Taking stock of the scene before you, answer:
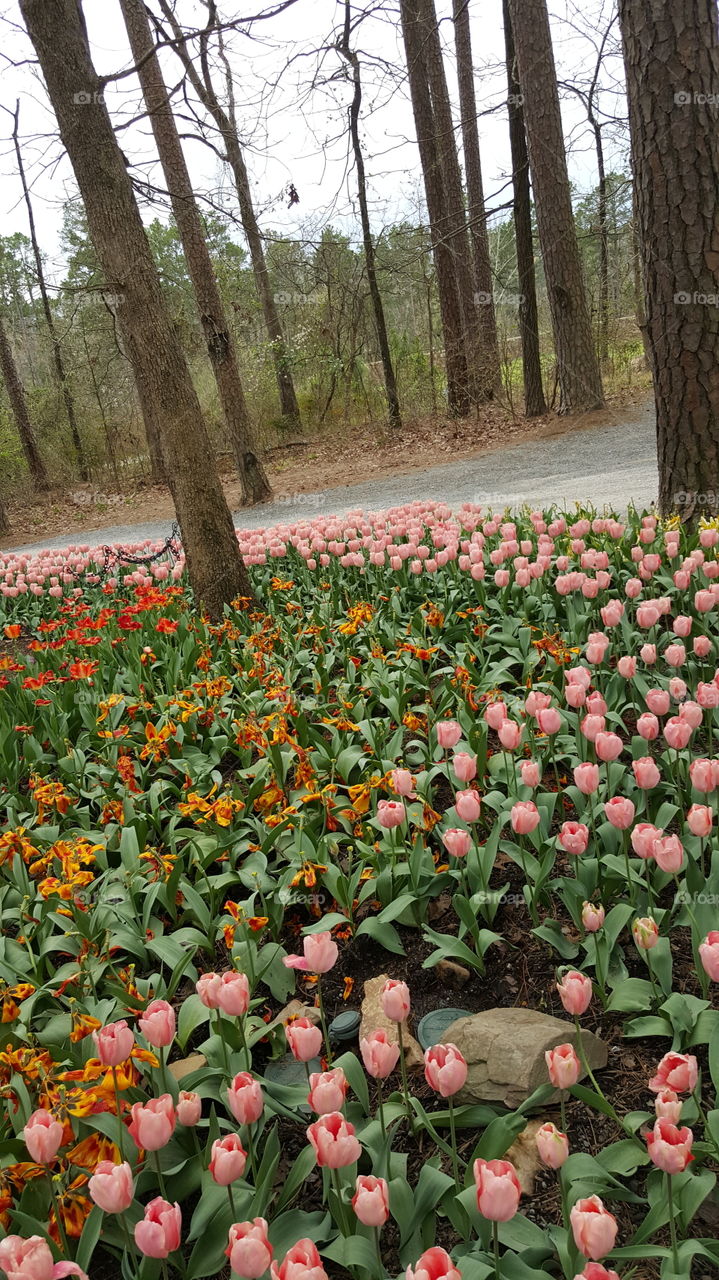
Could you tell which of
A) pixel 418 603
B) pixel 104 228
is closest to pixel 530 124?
pixel 104 228

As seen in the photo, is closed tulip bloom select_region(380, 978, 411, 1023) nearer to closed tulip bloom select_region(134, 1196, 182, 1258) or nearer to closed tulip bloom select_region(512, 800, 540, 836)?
closed tulip bloom select_region(134, 1196, 182, 1258)

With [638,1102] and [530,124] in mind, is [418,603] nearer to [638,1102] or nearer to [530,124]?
[638,1102]

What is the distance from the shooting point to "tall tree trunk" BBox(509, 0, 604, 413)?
1039cm

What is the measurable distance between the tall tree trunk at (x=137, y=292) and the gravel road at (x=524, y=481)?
10.7 feet

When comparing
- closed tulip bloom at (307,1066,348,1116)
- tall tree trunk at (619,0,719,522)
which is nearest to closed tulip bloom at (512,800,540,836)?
closed tulip bloom at (307,1066,348,1116)

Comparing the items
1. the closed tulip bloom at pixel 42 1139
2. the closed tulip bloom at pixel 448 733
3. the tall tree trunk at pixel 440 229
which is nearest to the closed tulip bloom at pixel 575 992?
the closed tulip bloom at pixel 42 1139

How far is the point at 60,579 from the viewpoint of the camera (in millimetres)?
6742

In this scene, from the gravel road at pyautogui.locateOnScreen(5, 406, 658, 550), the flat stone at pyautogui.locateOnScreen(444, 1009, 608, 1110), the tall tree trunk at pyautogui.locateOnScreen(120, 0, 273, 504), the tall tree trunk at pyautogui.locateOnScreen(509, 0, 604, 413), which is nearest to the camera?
the flat stone at pyautogui.locateOnScreen(444, 1009, 608, 1110)

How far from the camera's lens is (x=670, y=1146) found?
3.47 ft

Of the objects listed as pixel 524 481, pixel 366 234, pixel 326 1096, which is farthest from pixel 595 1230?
pixel 366 234

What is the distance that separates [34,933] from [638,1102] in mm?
1632

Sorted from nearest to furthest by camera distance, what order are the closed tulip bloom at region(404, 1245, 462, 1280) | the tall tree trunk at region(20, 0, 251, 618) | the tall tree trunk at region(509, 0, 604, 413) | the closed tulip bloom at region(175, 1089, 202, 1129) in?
1. the closed tulip bloom at region(404, 1245, 462, 1280)
2. the closed tulip bloom at region(175, 1089, 202, 1129)
3. the tall tree trunk at region(20, 0, 251, 618)
4. the tall tree trunk at region(509, 0, 604, 413)

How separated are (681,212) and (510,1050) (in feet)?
13.5

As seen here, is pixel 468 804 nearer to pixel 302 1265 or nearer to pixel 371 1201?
pixel 371 1201
